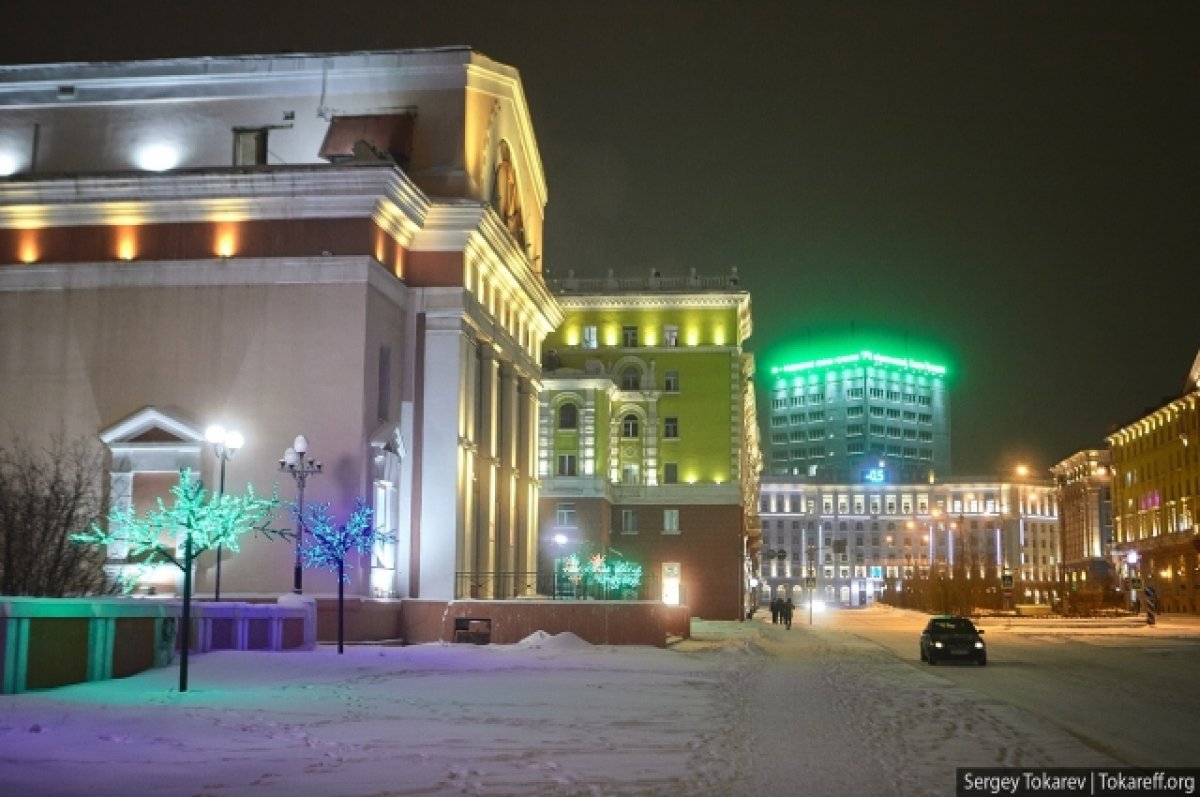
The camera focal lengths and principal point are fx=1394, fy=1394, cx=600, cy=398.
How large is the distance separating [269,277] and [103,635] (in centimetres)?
2064

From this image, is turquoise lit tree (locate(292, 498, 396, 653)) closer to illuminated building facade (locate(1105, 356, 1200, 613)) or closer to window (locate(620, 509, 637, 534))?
window (locate(620, 509, 637, 534))

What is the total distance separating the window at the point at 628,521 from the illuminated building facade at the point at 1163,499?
42395 millimetres

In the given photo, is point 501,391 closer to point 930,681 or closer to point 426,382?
point 426,382

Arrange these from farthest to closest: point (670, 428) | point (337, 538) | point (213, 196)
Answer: point (670, 428), point (213, 196), point (337, 538)

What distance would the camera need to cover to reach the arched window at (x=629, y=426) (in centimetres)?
8300

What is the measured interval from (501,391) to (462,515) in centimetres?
995

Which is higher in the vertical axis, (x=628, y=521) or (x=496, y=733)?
(x=628, y=521)

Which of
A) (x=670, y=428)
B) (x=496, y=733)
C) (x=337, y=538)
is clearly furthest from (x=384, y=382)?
(x=670, y=428)

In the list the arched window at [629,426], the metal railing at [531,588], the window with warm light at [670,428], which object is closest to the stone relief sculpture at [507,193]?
the metal railing at [531,588]

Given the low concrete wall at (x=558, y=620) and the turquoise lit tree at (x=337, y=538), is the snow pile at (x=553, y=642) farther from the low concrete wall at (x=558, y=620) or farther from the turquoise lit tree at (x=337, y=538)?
the turquoise lit tree at (x=337, y=538)

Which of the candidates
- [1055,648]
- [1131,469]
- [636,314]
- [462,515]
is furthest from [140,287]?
[1131,469]

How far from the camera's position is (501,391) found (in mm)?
56344

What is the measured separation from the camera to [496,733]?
60.8ft

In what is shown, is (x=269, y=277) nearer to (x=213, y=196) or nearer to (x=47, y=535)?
(x=213, y=196)
